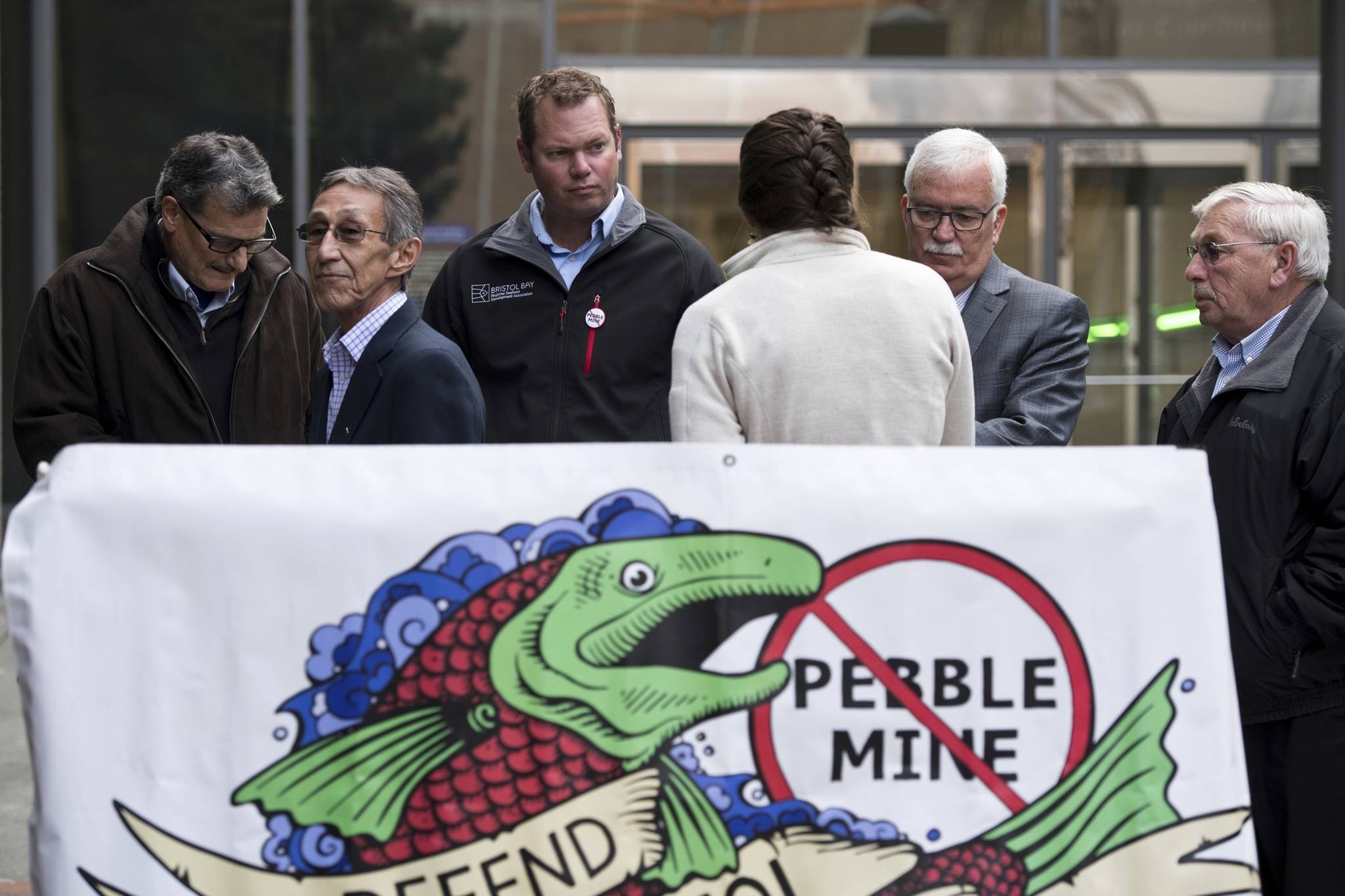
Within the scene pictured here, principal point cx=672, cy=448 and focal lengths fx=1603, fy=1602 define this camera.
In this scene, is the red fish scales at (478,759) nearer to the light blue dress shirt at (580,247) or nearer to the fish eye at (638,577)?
the fish eye at (638,577)

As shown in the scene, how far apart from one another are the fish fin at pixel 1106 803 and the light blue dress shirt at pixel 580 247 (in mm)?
1848

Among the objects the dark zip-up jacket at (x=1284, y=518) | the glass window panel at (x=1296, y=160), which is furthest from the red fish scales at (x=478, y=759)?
the glass window panel at (x=1296, y=160)

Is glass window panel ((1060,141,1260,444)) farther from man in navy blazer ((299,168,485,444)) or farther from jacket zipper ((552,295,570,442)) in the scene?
man in navy blazer ((299,168,485,444))

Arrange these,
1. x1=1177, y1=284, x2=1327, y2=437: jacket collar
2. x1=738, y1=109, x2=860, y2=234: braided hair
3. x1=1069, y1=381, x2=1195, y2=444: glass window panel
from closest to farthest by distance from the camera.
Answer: x1=738, y1=109, x2=860, y2=234: braided hair < x1=1177, y1=284, x2=1327, y2=437: jacket collar < x1=1069, y1=381, x2=1195, y2=444: glass window panel

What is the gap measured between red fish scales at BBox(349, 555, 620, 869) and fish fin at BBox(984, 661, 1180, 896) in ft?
2.28

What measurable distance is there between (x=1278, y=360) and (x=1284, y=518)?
350 millimetres

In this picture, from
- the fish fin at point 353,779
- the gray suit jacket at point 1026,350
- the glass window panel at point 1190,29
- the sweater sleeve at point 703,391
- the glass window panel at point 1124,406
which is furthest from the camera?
the glass window panel at point 1124,406

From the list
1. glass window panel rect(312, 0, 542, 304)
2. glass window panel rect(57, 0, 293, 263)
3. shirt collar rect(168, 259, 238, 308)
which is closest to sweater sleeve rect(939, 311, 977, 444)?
shirt collar rect(168, 259, 238, 308)

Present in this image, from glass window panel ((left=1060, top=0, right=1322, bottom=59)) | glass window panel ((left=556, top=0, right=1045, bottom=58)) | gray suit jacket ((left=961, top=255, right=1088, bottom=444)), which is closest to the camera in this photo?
gray suit jacket ((left=961, top=255, right=1088, bottom=444))

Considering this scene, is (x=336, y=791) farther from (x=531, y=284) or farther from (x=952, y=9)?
(x=952, y=9)

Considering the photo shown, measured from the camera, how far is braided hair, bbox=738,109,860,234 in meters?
3.08

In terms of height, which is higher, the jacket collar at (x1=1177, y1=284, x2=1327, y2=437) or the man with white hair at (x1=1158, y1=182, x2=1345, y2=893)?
the jacket collar at (x1=1177, y1=284, x2=1327, y2=437)

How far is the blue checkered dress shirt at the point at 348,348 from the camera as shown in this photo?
11.0ft

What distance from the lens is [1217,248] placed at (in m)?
3.61
